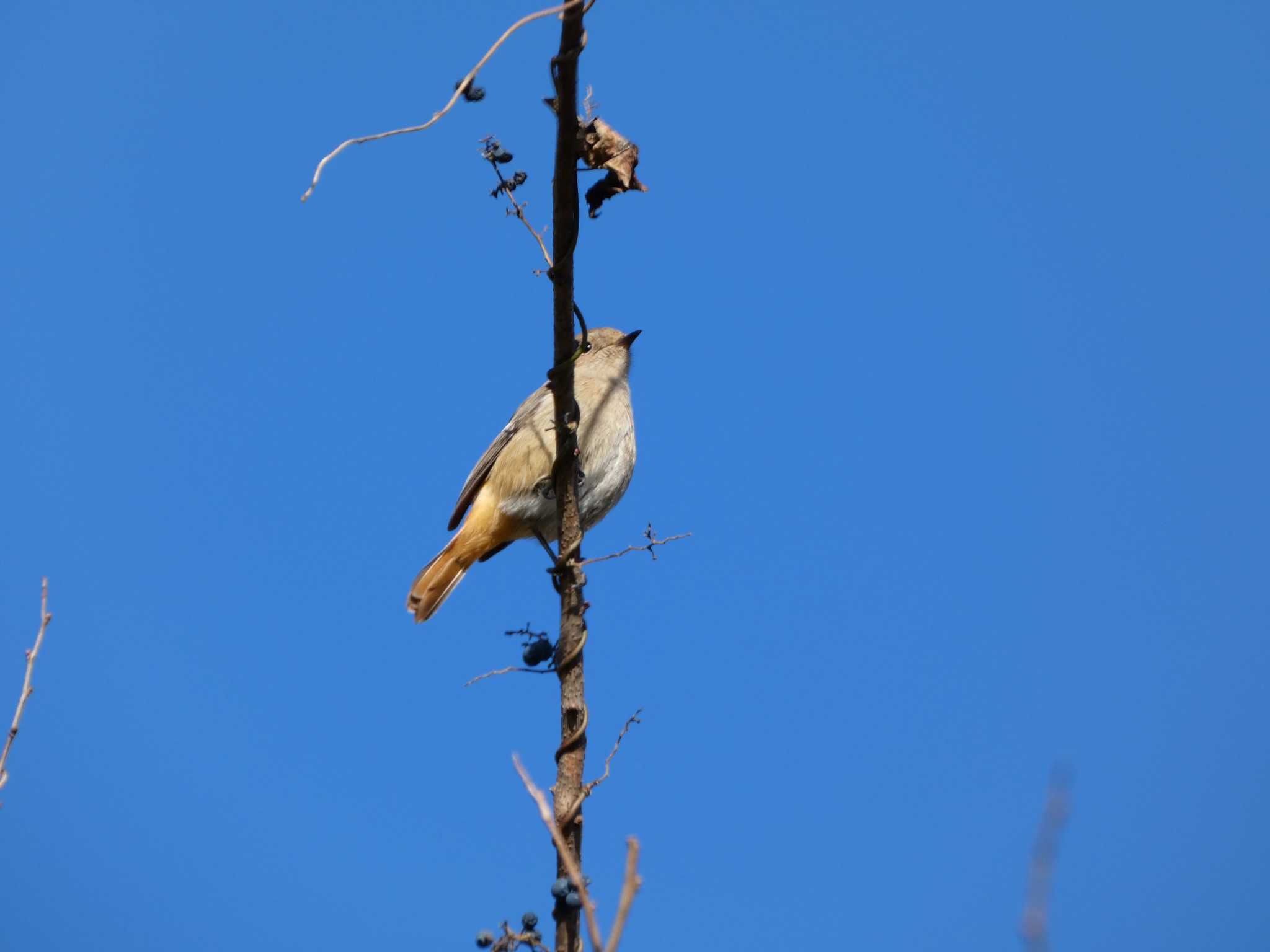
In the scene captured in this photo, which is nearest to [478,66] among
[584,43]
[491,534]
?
[584,43]

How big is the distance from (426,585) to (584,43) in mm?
3490

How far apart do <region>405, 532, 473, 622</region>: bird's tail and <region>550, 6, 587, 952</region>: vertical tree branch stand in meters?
2.01

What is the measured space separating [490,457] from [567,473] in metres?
2.33

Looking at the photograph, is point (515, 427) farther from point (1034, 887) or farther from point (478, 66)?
point (1034, 887)

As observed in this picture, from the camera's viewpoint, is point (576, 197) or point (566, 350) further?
point (566, 350)

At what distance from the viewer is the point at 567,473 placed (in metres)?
4.38

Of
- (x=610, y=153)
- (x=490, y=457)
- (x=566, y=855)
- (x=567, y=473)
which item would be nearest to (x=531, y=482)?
(x=490, y=457)

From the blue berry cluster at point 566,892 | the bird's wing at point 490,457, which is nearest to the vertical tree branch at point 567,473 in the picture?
the blue berry cluster at point 566,892

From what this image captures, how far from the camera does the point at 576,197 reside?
383 cm

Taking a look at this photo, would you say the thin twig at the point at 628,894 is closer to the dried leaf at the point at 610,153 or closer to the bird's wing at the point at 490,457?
the dried leaf at the point at 610,153

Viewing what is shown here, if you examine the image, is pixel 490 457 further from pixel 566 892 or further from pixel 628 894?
pixel 628 894

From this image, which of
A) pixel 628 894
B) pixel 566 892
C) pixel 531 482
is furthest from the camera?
pixel 531 482

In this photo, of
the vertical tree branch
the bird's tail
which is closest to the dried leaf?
the vertical tree branch

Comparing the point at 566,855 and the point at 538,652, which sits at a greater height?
the point at 538,652
